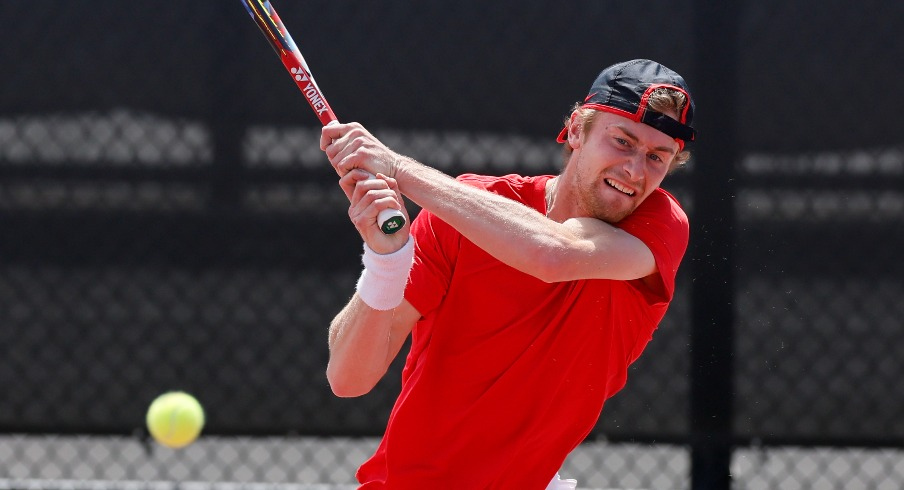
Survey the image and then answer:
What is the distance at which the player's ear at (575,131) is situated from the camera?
2389mm

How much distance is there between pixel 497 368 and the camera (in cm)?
225

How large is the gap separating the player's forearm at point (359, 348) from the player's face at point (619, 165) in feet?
1.60

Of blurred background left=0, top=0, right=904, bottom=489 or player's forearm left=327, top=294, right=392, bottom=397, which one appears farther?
blurred background left=0, top=0, right=904, bottom=489

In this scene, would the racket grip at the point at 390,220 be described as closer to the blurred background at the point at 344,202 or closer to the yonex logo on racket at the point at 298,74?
the yonex logo on racket at the point at 298,74

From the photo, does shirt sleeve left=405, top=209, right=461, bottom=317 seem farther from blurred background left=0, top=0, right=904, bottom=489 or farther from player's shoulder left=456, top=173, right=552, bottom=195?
blurred background left=0, top=0, right=904, bottom=489

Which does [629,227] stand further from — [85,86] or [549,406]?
[85,86]

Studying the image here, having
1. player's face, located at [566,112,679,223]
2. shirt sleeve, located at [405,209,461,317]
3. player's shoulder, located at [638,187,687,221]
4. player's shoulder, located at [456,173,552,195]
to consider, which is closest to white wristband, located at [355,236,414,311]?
shirt sleeve, located at [405,209,461,317]

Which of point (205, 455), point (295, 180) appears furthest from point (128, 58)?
point (205, 455)

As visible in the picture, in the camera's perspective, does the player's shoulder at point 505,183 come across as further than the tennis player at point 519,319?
Yes

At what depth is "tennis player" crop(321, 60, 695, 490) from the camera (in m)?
2.19

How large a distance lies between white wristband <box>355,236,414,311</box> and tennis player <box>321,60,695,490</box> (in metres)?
0.02

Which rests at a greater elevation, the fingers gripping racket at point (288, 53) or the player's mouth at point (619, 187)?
the fingers gripping racket at point (288, 53)

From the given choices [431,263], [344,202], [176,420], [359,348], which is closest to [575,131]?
[431,263]

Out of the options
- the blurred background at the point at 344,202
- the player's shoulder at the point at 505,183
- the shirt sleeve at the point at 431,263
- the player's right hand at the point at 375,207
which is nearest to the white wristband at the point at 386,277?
the player's right hand at the point at 375,207
